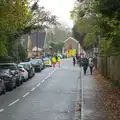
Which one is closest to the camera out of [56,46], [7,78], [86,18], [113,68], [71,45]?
[7,78]

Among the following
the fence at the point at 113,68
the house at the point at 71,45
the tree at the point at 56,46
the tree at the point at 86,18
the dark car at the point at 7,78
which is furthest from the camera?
the house at the point at 71,45

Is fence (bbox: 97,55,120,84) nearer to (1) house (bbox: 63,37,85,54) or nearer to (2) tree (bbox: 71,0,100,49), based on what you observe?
(2) tree (bbox: 71,0,100,49)

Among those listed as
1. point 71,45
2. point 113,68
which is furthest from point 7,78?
point 71,45

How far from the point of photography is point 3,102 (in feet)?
57.7

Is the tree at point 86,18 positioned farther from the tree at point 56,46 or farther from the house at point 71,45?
the house at point 71,45

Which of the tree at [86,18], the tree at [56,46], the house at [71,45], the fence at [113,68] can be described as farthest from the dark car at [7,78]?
the house at [71,45]

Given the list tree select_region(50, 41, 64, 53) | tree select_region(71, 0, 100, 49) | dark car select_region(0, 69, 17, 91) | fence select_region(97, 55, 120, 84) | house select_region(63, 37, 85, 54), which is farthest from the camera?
house select_region(63, 37, 85, 54)

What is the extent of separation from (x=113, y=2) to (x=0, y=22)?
333 inches

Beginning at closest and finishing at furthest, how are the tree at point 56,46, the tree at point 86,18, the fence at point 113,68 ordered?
the fence at point 113,68 < the tree at point 86,18 < the tree at point 56,46

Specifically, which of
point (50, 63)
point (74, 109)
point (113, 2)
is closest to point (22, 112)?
point (74, 109)

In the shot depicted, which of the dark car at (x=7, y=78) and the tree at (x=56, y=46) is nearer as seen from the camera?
the dark car at (x=7, y=78)

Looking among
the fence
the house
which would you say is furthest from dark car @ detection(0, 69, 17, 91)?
the house

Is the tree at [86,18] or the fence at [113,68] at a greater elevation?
the tree at [86,18]

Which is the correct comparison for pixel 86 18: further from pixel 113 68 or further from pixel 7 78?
pixel 7 78
